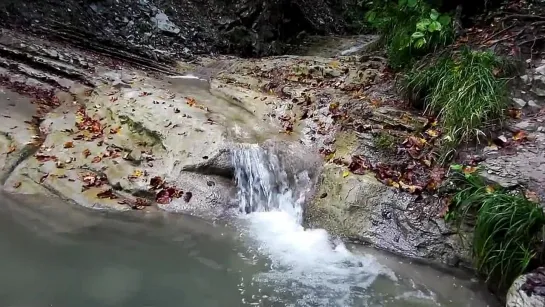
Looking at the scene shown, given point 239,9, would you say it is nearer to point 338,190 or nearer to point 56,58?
point 56,58

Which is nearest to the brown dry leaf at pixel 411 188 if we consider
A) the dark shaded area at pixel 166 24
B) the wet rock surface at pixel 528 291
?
the wet rock surface at pixel 528 291

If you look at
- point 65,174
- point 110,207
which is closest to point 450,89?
point 110,207

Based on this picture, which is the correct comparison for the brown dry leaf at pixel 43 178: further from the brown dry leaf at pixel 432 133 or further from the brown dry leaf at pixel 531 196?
the brown dry leaf at pixel 531 196

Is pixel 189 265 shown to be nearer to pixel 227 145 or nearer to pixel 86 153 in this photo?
pixel 227 145

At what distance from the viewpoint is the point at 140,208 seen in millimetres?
5445

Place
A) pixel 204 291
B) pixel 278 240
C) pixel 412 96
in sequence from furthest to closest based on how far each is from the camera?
pixel 412 96, pixel 278 240, pixel 204 291

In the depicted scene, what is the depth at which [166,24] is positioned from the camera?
38.8 feet

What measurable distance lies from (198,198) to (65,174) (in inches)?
65.5

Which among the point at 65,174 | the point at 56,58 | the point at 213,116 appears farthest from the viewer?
the point at 56,58

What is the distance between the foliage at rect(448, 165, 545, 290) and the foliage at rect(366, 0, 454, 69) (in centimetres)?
270

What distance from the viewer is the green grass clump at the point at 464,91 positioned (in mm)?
5207

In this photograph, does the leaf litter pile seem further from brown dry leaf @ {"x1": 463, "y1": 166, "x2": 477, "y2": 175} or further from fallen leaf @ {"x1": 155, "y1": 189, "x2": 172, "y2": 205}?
brown dry leaf @ {"x1": 463, "y1": 166, "x2": 477, "y2": 175}

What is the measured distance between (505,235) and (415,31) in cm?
369

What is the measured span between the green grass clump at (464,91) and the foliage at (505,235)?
3.45 ft
